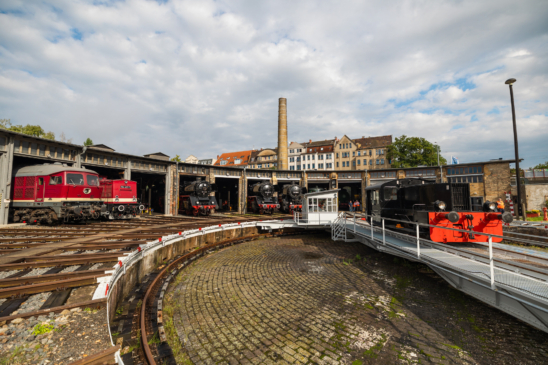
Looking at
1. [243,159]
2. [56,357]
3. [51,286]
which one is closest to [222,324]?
[56,357]

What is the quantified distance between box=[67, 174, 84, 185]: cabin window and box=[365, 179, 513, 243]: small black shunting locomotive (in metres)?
17.0

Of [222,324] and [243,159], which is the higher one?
[243,159]

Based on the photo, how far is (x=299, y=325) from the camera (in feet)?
16.0

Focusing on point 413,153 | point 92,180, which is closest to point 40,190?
point 92,180

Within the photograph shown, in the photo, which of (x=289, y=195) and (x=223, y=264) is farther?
(x=289, y=195)

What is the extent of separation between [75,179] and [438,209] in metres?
18.8

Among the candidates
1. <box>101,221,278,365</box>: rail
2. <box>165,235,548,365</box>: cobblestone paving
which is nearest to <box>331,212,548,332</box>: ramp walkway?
<box>165,235,548,365</box>: cobblestone paving

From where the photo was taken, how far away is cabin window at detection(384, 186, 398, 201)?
10312 mm

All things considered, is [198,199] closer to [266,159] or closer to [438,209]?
[438,209]

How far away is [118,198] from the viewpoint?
16.9 metres

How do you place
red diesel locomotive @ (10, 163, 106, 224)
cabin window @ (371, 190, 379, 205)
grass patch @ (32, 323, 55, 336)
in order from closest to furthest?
1. grass patch @ (32, 323, 55, 336)
2. cabin window @ (371, 190, 379, 205)
3. red diesel locomotive @ (10, 163, 106, 224)

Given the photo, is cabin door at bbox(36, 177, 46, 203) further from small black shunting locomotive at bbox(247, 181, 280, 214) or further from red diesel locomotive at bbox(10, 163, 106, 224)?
small black shunting locomotive at bbox(247, 181, 280, 214)

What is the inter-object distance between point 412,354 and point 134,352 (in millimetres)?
4903

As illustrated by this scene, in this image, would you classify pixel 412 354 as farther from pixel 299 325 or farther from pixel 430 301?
pixel 430 301
